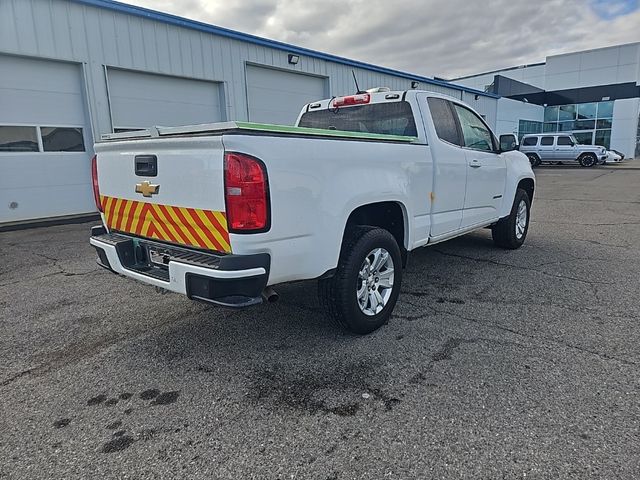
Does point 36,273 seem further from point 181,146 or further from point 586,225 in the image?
point 586,225

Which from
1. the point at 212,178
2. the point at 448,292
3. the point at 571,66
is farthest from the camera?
the point at 571,66

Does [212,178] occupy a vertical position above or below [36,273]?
above

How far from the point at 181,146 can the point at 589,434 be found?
2.89 m

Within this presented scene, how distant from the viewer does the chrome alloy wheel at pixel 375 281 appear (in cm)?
355

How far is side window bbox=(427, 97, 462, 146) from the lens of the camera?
14.8ft

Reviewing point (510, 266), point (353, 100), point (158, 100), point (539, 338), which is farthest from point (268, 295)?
point (158, 100)

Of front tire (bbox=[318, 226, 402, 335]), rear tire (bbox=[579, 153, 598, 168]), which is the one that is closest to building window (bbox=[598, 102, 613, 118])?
rear tire (bbox=[579, 153, 598, 168])

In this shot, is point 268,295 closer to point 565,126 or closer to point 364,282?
point 364,282

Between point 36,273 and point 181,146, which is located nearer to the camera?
point 181,146

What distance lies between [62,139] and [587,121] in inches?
1716

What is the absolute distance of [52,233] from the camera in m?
8.45

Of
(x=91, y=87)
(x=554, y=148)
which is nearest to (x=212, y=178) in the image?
(x=91, y=87)

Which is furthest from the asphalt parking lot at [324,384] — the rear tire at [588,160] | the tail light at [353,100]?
the rear tire at [588,160]

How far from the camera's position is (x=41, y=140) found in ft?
31.4
